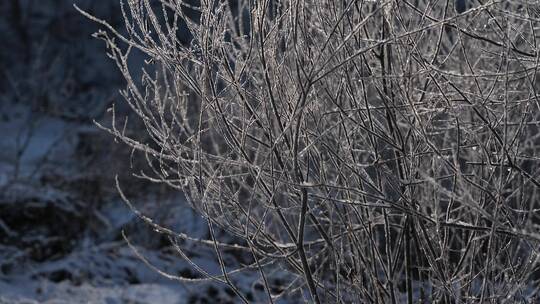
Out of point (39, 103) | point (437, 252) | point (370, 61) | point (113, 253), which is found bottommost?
point (113, 253)

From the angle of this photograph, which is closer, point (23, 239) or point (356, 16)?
point (356, 16)

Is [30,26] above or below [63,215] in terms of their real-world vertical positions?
above

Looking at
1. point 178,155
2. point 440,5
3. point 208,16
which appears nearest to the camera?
point 208,16

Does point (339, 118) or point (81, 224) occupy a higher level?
point (339, 118)

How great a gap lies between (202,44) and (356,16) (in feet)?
2.21

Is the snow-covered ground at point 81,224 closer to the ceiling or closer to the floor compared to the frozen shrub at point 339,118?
closer to the floor

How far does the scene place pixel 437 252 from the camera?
9.90 feet

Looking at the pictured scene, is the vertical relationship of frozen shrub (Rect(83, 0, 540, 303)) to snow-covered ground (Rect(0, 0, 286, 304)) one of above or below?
above

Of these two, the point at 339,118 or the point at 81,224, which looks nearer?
the point at 339,118

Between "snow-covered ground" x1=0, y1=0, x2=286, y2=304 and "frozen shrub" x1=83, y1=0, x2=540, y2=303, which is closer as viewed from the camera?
"frozen shrub" x1=83, y1=0, x2=540, y2=303

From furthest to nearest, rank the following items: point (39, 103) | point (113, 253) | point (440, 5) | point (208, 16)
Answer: point (39, 103)
point (113, 253)
point (440, 5)
point (208, 16)

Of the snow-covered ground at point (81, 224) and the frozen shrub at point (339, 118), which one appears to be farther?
the snow-covered ground at point (81, 224)

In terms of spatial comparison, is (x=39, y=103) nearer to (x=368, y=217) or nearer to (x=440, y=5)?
(x=440, y=5)

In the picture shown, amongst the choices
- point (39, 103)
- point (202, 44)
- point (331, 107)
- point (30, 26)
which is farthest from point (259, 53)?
point (30, 26)
